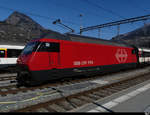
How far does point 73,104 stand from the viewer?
484cm

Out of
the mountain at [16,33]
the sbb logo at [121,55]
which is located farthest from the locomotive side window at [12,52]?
the sbb logo at [121,55]

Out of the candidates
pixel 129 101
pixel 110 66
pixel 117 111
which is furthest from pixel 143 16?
pixel 117 111

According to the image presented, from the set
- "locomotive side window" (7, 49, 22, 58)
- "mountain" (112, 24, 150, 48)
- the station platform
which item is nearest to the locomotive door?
the station platform

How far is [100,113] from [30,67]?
14.4 feet

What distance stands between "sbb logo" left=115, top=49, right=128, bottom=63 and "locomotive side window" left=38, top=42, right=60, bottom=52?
7.20m

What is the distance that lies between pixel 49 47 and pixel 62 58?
3.76 feet

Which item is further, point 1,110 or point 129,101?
point 129,101

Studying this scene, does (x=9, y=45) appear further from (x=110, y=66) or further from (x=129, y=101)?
(x=129, y=101)

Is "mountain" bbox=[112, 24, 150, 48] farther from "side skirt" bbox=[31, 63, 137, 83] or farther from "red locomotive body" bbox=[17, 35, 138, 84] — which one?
"side skirt" bbox=[31, 63, 137, 83]

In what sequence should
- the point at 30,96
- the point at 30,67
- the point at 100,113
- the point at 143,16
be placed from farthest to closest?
the point at 143,16
the point at 30,67
the point at 30,96
the point at 100,113

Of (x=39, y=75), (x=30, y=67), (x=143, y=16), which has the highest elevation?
(x=143, y=16)

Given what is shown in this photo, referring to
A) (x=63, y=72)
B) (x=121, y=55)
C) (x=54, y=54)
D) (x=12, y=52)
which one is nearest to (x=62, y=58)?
(x=54, y=54)

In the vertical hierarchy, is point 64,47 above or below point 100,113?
above

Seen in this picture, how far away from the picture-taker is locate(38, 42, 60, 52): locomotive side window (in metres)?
7.09
